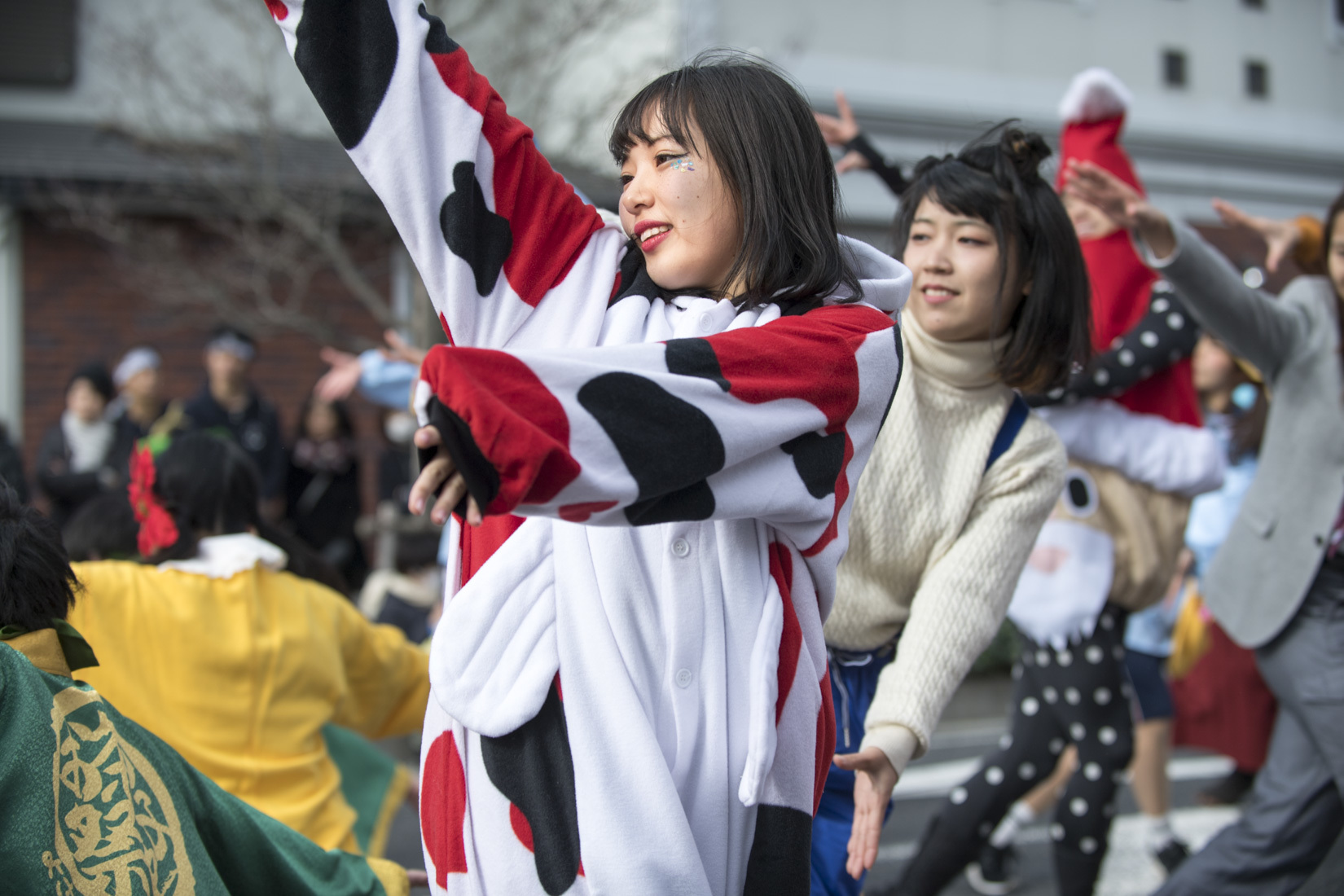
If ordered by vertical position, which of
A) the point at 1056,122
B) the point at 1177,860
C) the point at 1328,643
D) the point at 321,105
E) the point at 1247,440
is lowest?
the point at 1177,860

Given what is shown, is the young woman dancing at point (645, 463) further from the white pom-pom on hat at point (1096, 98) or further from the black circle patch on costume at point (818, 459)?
the white pom-pom on hat at point (1096, 98)

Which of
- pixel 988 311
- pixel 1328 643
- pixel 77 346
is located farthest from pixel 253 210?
pixel 1328 643

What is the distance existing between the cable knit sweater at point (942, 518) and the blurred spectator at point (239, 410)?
4.98 meters

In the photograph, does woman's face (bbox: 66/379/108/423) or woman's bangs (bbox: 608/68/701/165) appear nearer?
woman's bangs (bbox: 608/68/701/165)

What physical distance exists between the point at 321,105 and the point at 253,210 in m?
5.40

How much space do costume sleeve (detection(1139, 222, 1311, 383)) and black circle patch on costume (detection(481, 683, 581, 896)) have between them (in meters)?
2.02

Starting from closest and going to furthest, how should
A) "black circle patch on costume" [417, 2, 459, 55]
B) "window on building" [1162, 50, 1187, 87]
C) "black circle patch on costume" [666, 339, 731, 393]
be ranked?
"black circle patch on costume" [666, 339, 731, 393]
"black circle patch on costume" [417, 2, 459, 55]
"window on building" [1162, 50, 1187, 87]

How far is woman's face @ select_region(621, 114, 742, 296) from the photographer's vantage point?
1558 millimetres

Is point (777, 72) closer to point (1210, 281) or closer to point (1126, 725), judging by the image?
point (1210, 281)

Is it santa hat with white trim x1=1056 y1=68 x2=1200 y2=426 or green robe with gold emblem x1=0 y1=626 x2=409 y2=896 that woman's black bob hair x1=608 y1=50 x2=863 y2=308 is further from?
santa hat with white trim x1=1056 y1=68 x2=1200 y2=426

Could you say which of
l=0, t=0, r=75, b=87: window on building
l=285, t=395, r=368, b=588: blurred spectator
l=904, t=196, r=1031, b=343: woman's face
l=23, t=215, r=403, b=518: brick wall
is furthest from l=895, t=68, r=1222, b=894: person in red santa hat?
l=0, t=0, r=75, b=87: window on building

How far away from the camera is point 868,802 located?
1916 mm

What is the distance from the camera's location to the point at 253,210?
6.49 meters

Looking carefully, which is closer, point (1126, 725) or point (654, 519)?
point (654, 519)
